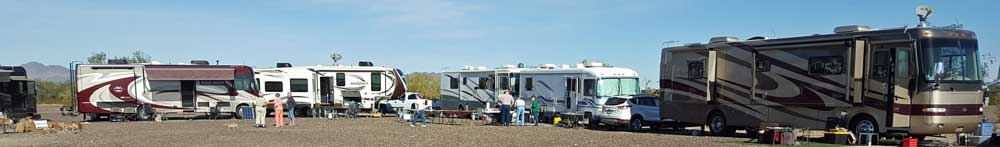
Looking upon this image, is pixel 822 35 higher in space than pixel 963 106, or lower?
higher

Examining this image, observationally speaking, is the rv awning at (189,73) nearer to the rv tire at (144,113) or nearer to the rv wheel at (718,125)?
the rv tire at (144,113)

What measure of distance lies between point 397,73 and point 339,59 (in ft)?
14.5

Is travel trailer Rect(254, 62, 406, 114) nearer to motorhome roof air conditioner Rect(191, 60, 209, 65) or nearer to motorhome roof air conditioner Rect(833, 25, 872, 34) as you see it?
motorhome roof air conditioner Rect(191, 60, 209, 65)

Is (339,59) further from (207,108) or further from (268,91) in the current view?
(207,108)

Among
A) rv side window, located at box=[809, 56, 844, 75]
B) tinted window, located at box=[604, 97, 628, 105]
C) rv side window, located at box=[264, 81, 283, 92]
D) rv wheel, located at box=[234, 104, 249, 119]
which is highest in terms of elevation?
rv side window, located at box=[809, 56, 844, 75]

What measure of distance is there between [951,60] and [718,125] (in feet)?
17.7

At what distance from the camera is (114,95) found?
1116 inches

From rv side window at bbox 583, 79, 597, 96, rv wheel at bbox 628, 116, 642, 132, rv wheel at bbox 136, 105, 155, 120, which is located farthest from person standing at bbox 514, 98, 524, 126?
rv wheel at bbox 136, 105, 155, 120

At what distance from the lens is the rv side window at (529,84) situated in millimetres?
28834

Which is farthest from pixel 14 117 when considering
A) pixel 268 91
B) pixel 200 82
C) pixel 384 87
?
pixel 384 87

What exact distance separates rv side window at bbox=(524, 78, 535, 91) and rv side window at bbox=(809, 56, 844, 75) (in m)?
12.6

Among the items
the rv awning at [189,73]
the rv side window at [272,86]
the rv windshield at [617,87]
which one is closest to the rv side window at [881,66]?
the rv windshield at [617,87]

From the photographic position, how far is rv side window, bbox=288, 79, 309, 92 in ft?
108

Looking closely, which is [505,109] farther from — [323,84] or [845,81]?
[323,84]
